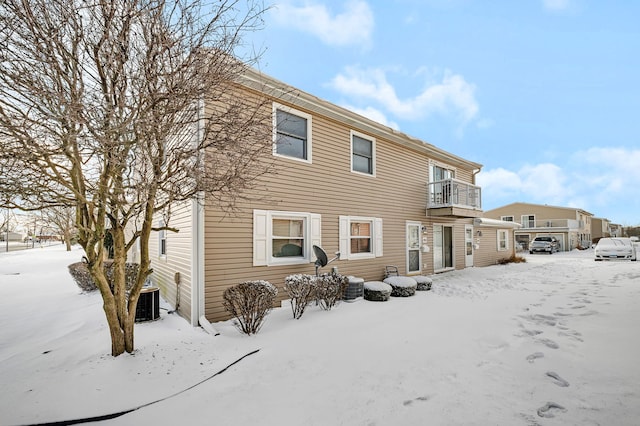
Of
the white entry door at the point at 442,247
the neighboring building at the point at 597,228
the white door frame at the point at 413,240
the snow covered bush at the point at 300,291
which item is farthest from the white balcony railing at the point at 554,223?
the snow covered bush at the point at 300,291

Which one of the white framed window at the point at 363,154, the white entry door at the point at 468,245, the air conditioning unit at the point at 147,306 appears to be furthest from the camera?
the white entry door at the point at 468,245

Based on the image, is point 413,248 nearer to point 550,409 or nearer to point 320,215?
point 320,215

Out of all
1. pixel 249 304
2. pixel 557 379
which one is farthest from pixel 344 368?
pixel 557 379

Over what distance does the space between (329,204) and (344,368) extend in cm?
480

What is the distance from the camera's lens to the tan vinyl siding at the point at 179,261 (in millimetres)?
5750

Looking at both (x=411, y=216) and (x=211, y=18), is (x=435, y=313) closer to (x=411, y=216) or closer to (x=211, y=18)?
(x=411, y=216)

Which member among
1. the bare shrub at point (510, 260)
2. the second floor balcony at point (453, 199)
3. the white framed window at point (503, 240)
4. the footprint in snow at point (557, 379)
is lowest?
the bare shrub at point (510, 260)

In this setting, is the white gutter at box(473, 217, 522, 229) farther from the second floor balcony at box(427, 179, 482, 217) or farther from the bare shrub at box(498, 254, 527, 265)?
the bare shrub at box(498, 254, 527, 265)

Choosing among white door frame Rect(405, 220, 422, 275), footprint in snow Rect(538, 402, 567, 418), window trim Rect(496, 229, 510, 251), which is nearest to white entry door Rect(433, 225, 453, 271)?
white door frame Rect(405, 220, 422, 275)

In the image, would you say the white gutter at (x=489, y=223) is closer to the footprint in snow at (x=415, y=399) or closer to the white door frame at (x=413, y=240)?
the white door frame at (x=413, y=240)

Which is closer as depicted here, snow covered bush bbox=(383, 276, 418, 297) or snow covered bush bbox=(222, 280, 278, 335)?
snow covered bush bbox=(222, 280, 278, 335)

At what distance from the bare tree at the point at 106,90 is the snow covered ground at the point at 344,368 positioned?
0.90 meters

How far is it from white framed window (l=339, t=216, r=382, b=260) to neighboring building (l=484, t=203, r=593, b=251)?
3024cm

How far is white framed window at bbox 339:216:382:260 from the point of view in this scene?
26.8 feet
